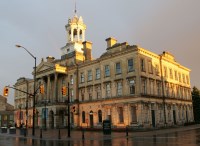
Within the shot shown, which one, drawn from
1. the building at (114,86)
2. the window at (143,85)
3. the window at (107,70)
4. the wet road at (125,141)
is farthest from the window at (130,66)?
the wet road at (125,141)

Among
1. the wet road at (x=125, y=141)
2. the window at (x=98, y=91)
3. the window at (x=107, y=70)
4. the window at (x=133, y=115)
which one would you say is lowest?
the wet road at (x=125, y=141)

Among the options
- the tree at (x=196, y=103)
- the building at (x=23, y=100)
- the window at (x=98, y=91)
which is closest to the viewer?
the window at (x=98, y=91)

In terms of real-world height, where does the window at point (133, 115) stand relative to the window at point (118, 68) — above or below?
below

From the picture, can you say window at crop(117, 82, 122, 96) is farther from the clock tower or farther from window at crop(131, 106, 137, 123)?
the clock tower

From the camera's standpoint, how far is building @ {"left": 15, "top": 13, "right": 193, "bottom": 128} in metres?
42.3

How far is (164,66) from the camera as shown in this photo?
50594 mm

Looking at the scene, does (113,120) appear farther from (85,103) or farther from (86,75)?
(86,75)

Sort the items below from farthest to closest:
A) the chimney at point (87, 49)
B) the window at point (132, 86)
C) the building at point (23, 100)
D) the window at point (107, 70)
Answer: the building at point (23, 100), the chimney at point (87, 49), the window at point (107, 70), the window at point (132, 86)

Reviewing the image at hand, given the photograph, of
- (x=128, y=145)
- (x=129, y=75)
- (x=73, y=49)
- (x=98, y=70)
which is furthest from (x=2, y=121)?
(x=128, y=145)

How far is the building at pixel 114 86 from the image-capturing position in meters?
42.3

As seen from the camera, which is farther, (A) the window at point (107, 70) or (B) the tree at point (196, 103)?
(B) the tree at point (196, 103)

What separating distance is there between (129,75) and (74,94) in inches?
710

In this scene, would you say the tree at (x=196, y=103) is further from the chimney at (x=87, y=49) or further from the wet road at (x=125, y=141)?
the wet road at (x=125, y=141)

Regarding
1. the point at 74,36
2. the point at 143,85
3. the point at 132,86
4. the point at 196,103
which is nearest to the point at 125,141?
the point at 132,86
